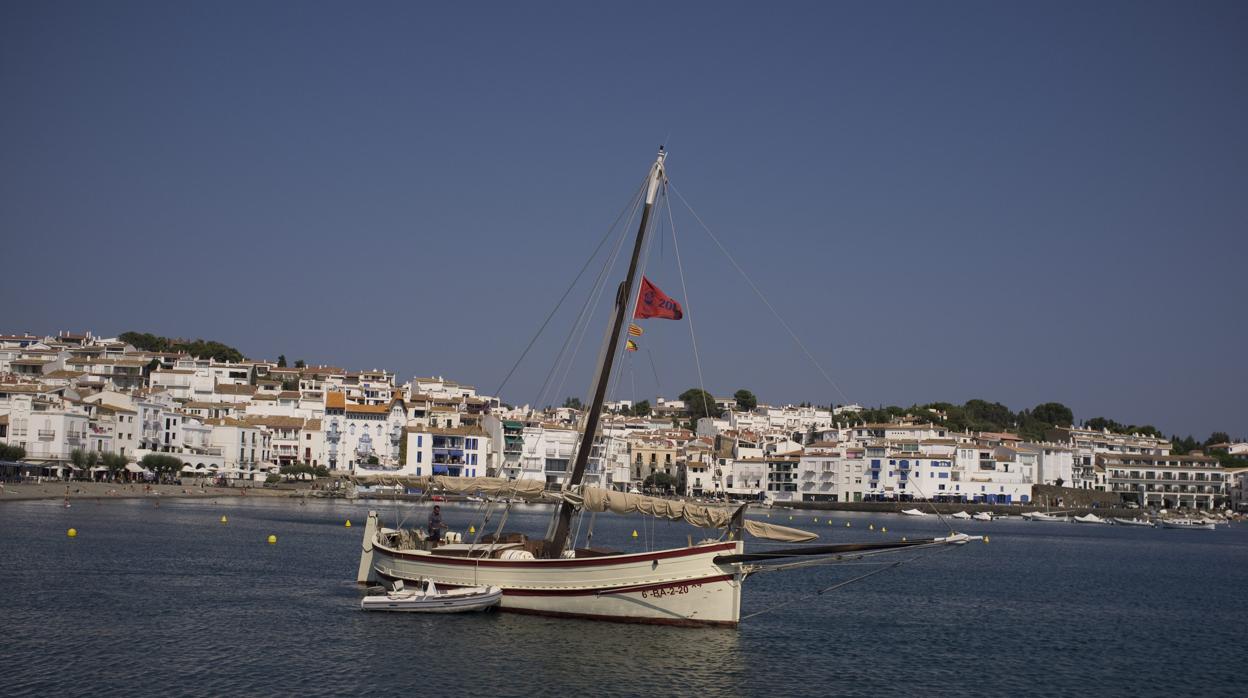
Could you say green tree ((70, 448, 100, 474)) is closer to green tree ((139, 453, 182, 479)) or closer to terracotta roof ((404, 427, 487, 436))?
green tree ((139, 453, 182, 479))

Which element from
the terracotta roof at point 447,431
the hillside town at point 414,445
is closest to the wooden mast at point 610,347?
the hillside town at point 414,445

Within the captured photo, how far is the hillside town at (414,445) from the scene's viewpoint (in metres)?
102

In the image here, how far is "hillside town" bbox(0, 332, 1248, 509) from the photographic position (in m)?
102

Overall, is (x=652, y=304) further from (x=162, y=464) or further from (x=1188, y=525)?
(x=1188, y=525)

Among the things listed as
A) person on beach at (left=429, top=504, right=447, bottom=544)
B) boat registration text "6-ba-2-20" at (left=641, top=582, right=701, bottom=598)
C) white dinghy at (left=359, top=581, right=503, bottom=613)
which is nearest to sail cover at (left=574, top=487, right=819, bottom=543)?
boat registration text "6-ba-2-20" at (left=641, top=582, right=701, bottom=598)

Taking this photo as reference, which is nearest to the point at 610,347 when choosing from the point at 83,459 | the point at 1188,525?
the point at 83,459

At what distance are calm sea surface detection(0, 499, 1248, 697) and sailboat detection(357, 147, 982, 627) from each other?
573mm

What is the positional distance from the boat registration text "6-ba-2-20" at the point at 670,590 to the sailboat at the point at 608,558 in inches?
0.9

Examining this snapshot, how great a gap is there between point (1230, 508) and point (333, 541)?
136 metres

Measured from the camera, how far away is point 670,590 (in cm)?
2683

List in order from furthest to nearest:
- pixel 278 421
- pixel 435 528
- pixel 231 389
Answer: pixel 231 389, pixel 278 421, pixel 435 528

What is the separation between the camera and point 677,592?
26.8 m

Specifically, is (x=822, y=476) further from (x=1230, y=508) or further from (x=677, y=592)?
(x=677, y=592)

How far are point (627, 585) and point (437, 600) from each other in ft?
16.2
